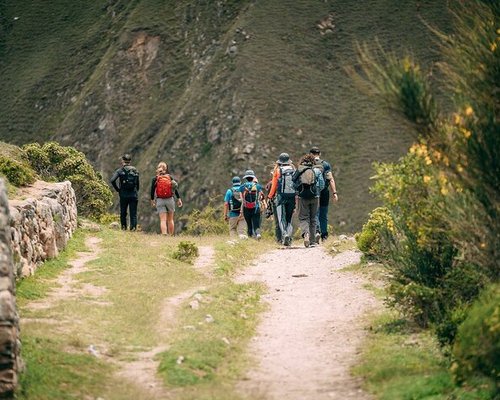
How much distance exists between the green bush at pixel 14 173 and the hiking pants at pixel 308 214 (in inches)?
277

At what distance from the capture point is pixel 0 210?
13.3 m

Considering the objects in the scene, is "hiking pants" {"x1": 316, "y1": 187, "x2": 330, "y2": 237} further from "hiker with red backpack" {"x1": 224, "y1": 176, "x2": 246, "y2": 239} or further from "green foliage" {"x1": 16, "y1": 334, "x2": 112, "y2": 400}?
"green foliage" {"x1": 16, "y1": 334, "x2": 112, "y2": 400}

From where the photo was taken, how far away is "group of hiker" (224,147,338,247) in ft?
90.4

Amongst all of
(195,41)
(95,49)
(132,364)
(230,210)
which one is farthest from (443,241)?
(95,49)

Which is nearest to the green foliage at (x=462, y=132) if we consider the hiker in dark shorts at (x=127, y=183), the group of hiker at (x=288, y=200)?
the group of hiker at (x=288, y=200)

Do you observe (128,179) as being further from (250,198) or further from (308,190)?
(308,190)

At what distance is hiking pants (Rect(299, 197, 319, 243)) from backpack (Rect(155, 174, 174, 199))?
4.35m

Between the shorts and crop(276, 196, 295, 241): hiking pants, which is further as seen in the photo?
the shorts

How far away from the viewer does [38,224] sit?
21.8 metres

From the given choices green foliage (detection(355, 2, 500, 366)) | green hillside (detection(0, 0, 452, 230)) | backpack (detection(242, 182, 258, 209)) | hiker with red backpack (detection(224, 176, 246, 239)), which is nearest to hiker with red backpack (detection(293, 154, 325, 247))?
backpack (detection(242, 182, 258, 209))

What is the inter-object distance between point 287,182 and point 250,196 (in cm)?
200

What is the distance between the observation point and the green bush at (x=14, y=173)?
81.7 ft

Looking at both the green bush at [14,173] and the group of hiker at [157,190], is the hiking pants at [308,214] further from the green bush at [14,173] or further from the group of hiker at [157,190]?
the green bush at [14,173]

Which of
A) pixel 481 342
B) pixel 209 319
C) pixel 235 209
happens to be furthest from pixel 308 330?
pixel 235 209
